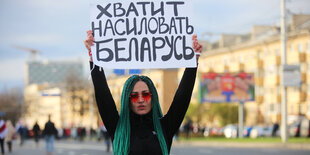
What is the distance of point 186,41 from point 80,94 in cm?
10166

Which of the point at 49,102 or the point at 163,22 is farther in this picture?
the point at 49,102

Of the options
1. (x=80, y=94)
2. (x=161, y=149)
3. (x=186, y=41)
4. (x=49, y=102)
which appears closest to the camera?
(x=161, y=149)

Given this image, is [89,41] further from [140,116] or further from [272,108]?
[272,108]

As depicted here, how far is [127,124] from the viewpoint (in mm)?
4441

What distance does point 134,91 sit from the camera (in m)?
4.52

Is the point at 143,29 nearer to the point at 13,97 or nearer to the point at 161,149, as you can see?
the point at 161,149

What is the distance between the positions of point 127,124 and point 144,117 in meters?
0.14

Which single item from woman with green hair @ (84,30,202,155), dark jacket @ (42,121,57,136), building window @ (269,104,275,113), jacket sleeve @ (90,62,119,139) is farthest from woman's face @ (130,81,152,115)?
building window @ (269,104,275,113)

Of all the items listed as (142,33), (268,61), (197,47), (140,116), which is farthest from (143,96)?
(268,61)

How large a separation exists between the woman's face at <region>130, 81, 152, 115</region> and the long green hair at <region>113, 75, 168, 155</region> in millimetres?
29

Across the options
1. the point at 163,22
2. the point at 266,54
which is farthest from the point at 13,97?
the point at 163,22

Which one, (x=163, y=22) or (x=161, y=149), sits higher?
(x=163, y=22)

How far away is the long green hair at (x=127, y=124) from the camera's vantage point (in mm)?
4363

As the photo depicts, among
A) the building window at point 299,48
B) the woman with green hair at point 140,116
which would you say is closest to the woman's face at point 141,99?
the woman with green hair at point 140,116
